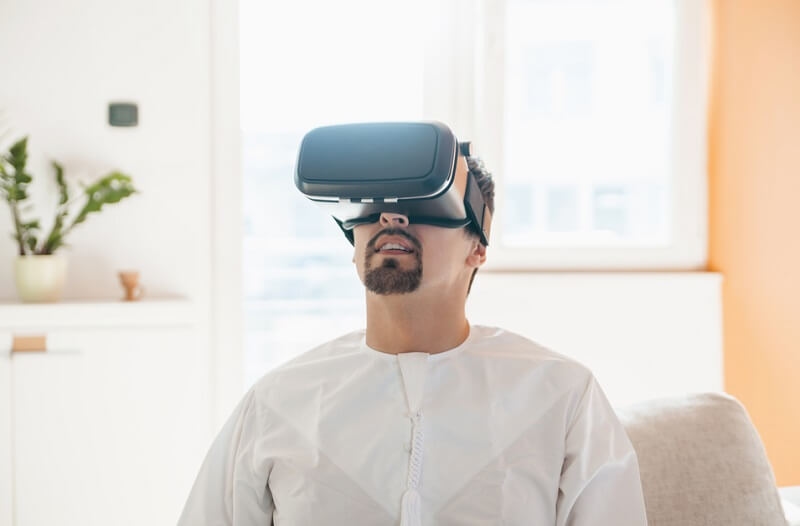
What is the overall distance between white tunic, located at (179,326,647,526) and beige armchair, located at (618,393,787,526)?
21cm

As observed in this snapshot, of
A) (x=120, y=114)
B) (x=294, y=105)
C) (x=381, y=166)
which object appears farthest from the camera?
(x=294, y=105)

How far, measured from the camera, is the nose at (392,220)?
1.38m

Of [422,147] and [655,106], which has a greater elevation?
[655,106]

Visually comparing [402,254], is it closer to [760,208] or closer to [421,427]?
[421,427]

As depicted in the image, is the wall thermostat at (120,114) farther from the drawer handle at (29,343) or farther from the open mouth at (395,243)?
the open mouth at (395,243)

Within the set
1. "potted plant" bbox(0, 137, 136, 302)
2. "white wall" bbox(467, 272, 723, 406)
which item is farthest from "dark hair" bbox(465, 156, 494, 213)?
"potted plant" bbox(0, 137, 136, 302)

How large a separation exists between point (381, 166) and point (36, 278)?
2.03 m

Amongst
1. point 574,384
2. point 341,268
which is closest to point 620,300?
point 341,268

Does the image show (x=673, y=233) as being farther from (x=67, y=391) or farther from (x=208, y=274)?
(x=67, y=391)

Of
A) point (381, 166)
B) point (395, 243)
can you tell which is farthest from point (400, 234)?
point (381, 166)

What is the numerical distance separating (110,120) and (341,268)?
3.42 ft

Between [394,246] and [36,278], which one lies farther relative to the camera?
[36,278]

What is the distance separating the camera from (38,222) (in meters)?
3.01

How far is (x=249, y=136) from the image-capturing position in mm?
3342
